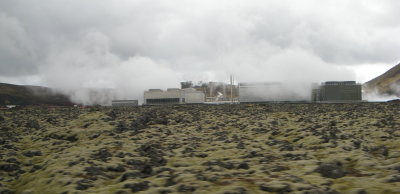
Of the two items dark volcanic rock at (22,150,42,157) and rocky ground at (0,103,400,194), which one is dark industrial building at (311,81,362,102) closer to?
rocky ground at (0,103,400,194)

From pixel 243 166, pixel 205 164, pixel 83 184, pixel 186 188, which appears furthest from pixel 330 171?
pixel 83 184

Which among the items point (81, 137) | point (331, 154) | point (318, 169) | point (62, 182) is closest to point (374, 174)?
point (318, 169)

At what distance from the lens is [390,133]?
24.0 m

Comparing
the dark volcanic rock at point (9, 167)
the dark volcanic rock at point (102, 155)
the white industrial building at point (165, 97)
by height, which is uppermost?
the white industrial building at point (165, 97)

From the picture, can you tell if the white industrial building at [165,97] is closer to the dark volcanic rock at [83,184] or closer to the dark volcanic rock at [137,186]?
the dark volcanic rock at [83,184]

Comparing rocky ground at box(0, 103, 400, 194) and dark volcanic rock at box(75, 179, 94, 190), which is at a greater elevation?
rocky ground at box(0, 103, 400, 194)

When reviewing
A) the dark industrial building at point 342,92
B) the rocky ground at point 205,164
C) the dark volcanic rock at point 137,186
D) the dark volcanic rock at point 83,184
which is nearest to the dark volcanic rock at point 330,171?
the rocky ground at point 205,164

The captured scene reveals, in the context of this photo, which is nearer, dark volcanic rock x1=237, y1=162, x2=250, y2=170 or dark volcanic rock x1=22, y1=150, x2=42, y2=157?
dark volcanic rock x1=237, y1=162, x2=250, y2=170

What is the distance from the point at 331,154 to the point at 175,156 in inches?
315

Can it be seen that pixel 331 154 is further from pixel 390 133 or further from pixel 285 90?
pixel 285 90

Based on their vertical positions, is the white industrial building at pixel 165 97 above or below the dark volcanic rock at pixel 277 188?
above

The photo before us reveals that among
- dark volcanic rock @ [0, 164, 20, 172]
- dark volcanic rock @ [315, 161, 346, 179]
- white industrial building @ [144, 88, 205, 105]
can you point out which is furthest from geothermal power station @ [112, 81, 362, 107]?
dark volcanic rock @ [0, 164, 20, 172]

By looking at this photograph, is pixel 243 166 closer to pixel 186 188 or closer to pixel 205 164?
pixel 205 164

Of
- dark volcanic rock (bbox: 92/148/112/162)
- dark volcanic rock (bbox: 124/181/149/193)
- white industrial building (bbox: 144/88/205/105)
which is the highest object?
white industrial building (bbox: 144/88/205/105)
